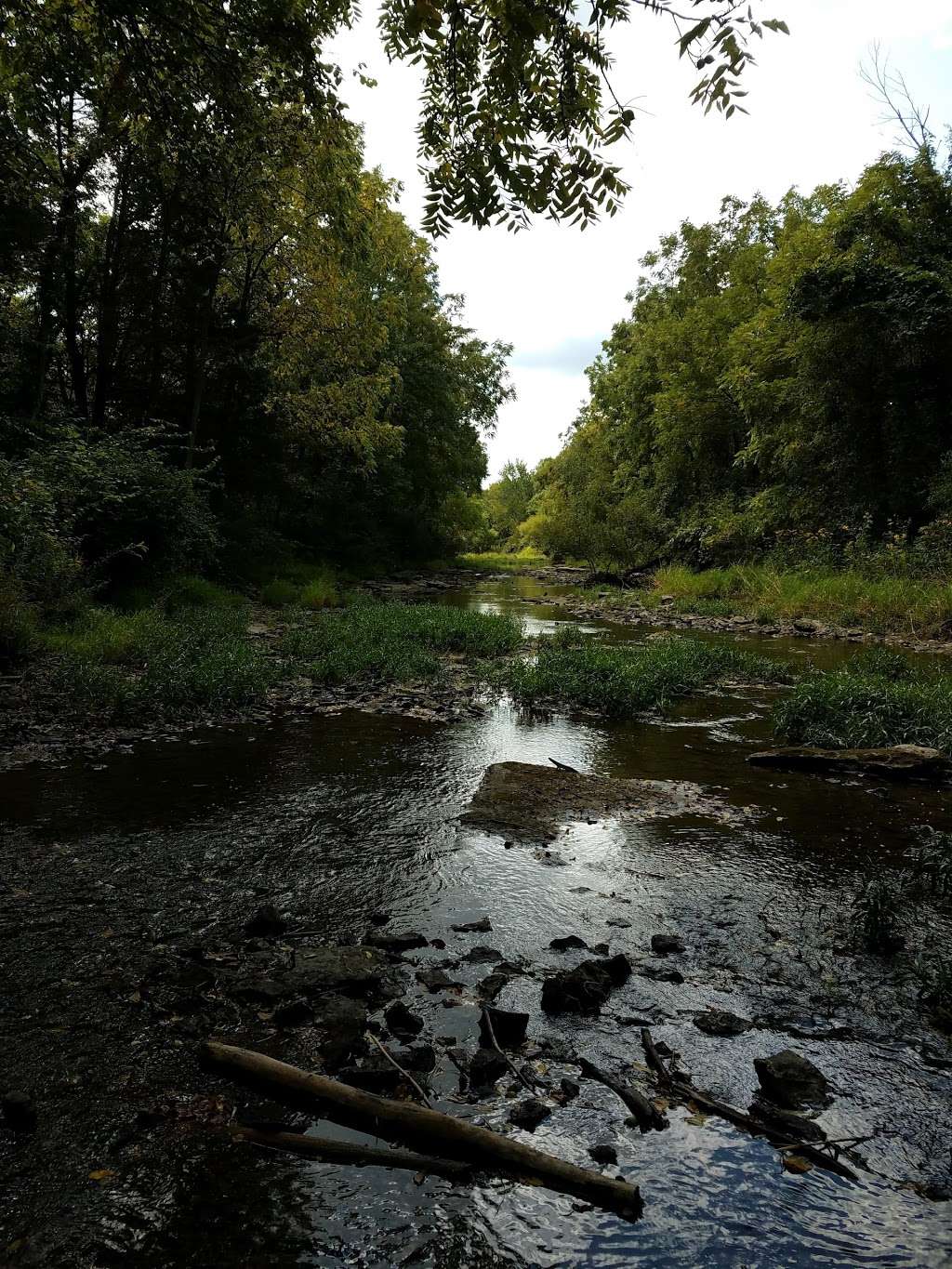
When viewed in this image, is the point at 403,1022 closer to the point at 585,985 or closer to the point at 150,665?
the point at 585,985

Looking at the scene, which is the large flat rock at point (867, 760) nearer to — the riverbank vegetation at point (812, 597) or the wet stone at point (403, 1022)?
the wet stone at point (403, 1022)

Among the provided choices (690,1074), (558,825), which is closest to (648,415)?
(558,825)

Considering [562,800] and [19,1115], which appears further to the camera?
[562,800]

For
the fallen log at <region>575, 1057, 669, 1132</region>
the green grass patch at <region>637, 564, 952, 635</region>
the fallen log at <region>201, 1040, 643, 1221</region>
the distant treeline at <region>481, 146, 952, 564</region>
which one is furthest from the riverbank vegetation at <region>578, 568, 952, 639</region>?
the fallen log at <region>201, 1040, 643, 1221</region>

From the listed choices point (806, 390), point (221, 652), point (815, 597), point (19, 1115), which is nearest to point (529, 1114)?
point (19, 1115)

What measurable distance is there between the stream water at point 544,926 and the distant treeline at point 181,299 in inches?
182

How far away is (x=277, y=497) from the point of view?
85.0 feet

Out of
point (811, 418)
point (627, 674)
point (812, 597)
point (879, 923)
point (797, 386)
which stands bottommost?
point (879, 923)

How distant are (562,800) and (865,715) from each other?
4.31 m

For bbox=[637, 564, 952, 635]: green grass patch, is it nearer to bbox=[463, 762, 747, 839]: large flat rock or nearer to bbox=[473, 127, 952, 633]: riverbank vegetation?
bbox=[473, 127, 952, 633]: riverbank vegetation

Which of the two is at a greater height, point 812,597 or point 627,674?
point 812,597

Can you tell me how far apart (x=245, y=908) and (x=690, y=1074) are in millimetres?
2566

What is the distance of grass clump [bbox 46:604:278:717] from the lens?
849cm

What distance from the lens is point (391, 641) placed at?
43.0 feet
